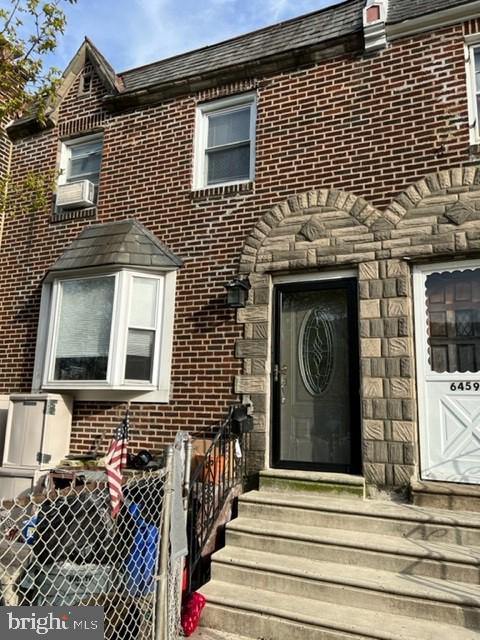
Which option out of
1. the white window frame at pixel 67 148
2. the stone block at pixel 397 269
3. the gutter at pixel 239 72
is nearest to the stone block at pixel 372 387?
the stone block at pixel 397 269

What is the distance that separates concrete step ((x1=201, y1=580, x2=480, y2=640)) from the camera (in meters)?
3.46

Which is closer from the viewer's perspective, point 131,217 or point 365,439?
point 365,439

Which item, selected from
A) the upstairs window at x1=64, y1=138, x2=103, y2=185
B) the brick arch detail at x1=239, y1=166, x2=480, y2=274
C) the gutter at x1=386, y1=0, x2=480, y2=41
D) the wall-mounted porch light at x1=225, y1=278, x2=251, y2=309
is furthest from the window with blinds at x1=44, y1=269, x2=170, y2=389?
the gutter at x1=386, y1=0, x2=480, y2=41

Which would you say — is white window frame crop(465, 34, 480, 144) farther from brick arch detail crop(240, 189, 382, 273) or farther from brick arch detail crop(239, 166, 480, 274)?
brick arch detail crop(240, 189, 382, 273)

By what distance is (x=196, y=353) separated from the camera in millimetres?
6484

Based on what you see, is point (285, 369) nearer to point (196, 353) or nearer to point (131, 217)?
point (196, 353)

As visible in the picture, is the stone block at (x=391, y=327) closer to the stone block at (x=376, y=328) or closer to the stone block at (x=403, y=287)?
the stone block at (x=376, y=328)

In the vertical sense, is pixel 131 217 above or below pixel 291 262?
above

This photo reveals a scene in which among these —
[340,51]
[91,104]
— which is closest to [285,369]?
[340,51]

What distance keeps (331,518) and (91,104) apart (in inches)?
295

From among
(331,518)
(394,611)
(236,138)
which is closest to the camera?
(394,611)

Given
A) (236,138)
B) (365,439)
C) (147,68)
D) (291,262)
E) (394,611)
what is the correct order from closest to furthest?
(394,611) < (365,439) < (291,262) < (236,138) < (147,68)

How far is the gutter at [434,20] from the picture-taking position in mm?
5863

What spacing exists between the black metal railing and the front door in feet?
1.47
